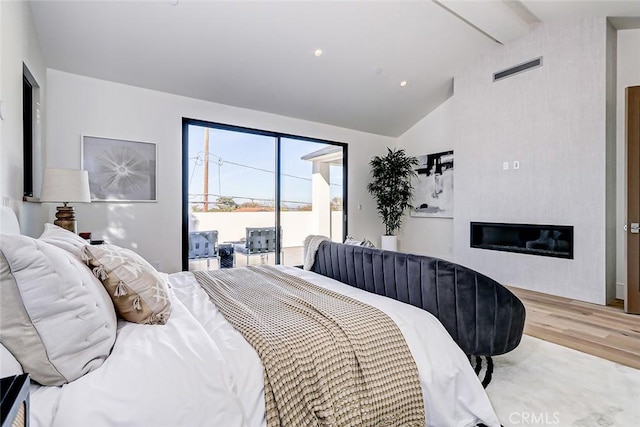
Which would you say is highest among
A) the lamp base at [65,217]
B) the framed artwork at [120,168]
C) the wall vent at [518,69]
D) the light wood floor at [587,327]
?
the wall vent at [518,69]

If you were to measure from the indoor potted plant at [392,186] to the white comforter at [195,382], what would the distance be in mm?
4682

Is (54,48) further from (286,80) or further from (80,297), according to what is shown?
(80,297)

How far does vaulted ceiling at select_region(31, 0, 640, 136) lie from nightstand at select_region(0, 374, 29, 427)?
3.40 meters

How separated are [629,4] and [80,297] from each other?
5328mm

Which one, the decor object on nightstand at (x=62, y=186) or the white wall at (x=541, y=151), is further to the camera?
the white wall at (x=541, y=151)

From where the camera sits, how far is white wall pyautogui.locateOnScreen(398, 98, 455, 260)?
5.75 meters

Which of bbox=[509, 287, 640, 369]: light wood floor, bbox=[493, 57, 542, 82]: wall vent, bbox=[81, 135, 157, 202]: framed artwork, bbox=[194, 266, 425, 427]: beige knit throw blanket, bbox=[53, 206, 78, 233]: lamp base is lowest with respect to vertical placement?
bbox=[509, 287, 640, 369]: light wood floor

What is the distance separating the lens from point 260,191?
5152 mm

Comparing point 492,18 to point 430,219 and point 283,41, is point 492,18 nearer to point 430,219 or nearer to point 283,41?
point 283,41

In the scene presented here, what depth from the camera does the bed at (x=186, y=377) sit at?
90 centimetres

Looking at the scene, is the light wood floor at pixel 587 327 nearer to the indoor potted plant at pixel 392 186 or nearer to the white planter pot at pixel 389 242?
the white planter pot at pixel 389 242

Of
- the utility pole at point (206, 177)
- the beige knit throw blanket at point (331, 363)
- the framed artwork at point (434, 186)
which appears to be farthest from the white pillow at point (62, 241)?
the framed artwork at point (434, 186)

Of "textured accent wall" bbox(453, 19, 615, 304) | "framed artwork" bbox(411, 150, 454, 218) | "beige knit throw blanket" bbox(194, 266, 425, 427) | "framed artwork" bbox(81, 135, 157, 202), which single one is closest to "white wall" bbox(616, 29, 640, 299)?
"textured accent wall" bbox(453, 19, 615, 304)

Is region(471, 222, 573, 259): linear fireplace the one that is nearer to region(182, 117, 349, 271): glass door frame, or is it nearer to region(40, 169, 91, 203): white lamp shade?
region(182, 117, 349, 271): glass door frame
